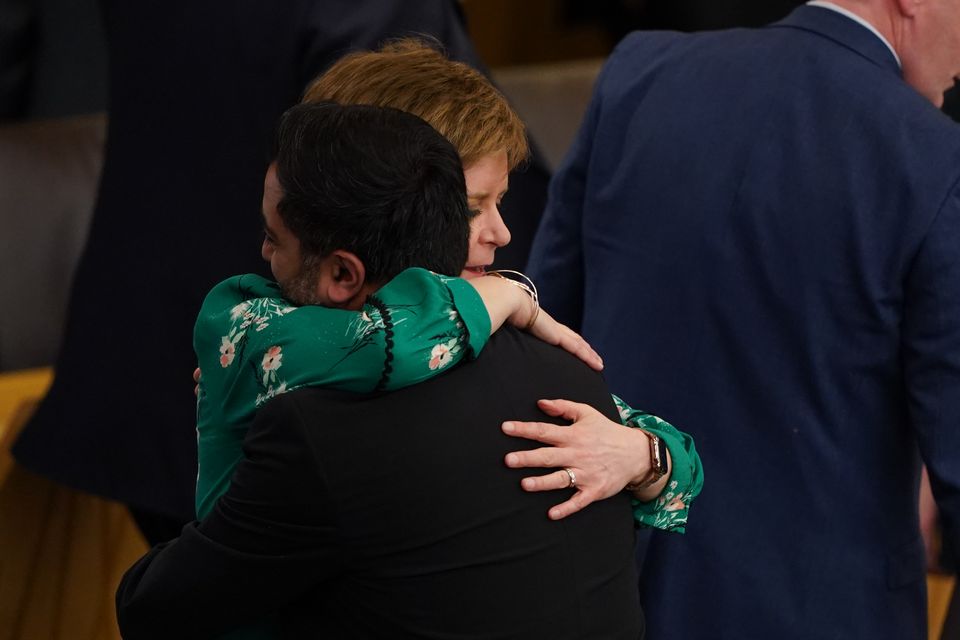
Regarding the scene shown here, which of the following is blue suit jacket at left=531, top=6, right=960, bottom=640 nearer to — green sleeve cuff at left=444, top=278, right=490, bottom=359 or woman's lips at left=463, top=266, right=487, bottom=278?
woman's lips at left=463, top=266, right=487, bottom=278

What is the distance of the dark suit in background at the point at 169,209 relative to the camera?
2035mm

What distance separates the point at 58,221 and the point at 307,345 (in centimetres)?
195

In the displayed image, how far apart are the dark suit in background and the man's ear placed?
3.12ft

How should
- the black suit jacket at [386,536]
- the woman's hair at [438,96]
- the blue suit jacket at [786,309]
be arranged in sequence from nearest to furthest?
1. the black suit jacket at [386,536]
2. the woman's hair at [438,96]
3. the blue suit jacket at [786,309]

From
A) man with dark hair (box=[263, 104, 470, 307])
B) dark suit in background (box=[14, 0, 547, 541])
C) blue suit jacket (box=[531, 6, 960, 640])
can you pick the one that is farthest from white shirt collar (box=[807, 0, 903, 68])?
man with dark hair (box=[263, 104, 470, 307])

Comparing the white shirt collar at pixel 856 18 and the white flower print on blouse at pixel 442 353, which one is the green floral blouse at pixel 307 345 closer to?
the white flower print on blouse at pixel 442 353

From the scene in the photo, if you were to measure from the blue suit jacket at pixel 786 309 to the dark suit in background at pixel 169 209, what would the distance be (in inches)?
16.9

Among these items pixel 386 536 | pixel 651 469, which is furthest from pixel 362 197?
pixel 651 469

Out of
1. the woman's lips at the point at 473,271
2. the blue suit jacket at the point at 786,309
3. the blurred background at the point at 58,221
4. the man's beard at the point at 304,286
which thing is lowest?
the blurred background at the point at 58,221

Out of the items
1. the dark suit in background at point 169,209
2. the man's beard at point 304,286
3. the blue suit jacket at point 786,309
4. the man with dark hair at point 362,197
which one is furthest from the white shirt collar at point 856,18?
the man's beard at point 304,286

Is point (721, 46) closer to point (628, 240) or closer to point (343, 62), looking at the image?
point (628, 240)

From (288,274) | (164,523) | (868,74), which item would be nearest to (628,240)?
(868,74)

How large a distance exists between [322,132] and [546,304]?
0.87 meters

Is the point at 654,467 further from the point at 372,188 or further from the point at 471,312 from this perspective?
the point at 372,188
